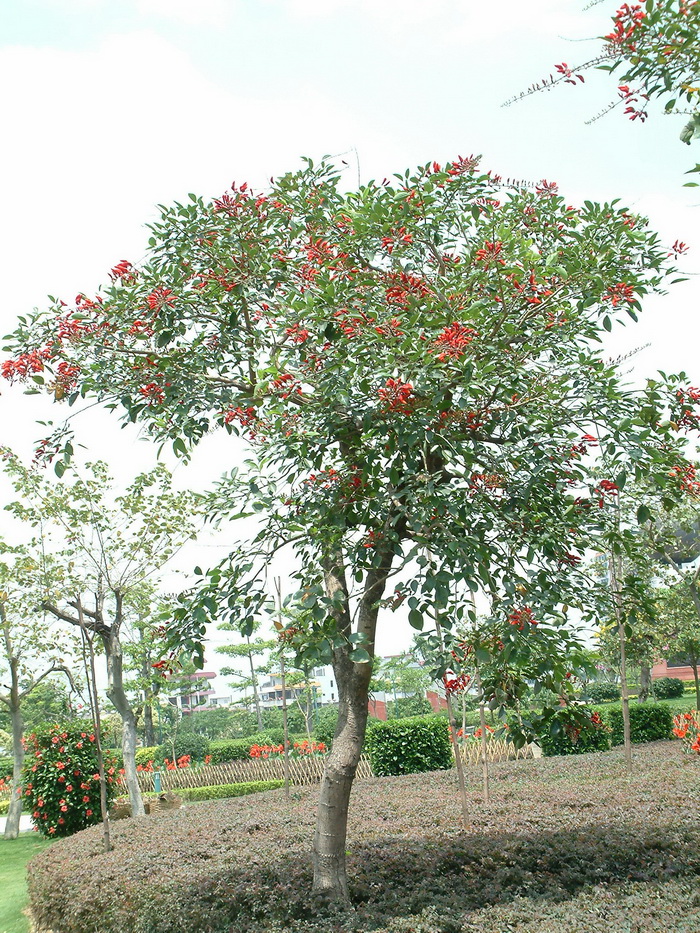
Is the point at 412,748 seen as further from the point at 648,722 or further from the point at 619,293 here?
the point at 619,293

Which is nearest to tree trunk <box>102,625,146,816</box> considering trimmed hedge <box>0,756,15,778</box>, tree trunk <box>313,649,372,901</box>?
tree trunk <box>313,649,372,901</box>

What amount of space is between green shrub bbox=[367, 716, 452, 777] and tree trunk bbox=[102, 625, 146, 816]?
4258 mm

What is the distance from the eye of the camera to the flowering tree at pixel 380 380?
3.91 metres

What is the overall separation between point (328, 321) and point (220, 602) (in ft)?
4.98

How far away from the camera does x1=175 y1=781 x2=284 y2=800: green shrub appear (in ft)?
54.3

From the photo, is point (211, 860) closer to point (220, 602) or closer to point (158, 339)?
point (220, 602)

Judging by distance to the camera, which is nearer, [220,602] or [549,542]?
[220,602]

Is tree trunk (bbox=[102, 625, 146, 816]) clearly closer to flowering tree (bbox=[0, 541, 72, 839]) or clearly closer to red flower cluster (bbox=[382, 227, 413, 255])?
flowering tree (bbox=[0, 541, 72, 839])

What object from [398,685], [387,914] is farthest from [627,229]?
[398,685]

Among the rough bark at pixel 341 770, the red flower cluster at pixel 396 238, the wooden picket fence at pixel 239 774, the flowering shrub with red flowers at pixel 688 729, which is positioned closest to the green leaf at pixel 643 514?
the rough bark at pixel 341 770

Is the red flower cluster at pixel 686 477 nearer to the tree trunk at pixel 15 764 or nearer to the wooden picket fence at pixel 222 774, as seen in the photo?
the tree trunk at pixel 15 764

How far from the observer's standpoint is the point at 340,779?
16.1 feet

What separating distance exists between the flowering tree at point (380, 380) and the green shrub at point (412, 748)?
972cm

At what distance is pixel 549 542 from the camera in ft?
14.9
